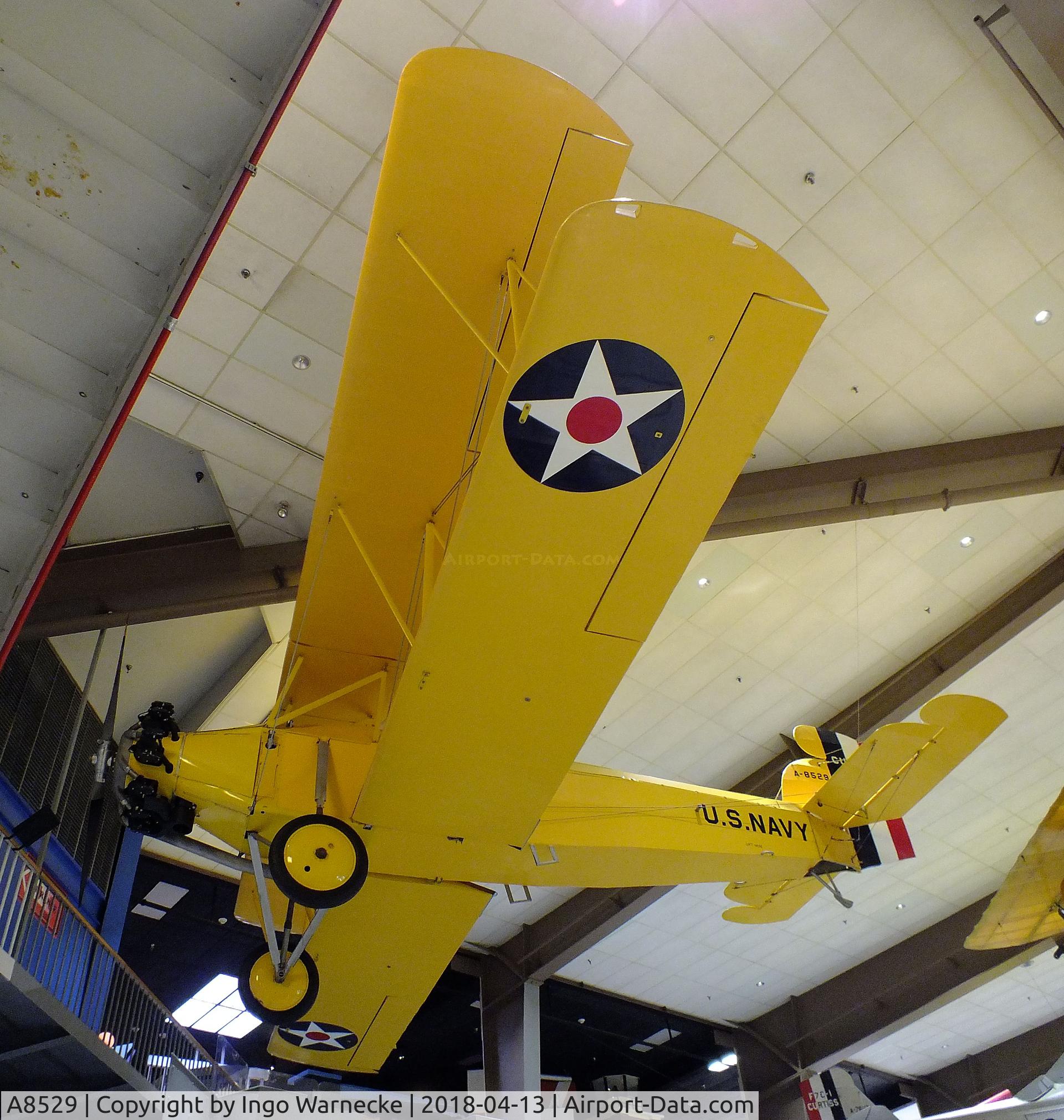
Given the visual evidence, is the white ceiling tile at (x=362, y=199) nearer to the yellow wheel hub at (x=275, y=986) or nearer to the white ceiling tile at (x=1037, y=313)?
the yellow wheel hub at (x=275, y=986)

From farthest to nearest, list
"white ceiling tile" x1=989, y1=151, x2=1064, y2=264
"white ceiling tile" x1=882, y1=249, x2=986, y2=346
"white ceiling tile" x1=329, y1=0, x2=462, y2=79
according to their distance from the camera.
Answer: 1. "white ceiling tile" x1=882, y1=249, x2=986, y2=346
2. "white ceiling tile" x1=989, y1=151, x2=1064, y2=264
3. "white ceiling tile" x1=329, y1=0, x2=462, y2=79

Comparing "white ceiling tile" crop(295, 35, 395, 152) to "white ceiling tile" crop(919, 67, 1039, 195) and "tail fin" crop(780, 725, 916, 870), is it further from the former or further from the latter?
"tail fin" crop(780, 725, 916, 870)

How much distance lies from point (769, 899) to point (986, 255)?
6076 mm

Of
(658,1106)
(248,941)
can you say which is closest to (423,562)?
(248,941)

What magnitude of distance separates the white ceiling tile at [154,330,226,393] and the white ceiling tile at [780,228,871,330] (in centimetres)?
518

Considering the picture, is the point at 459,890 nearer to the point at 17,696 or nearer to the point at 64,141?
the point at 64,141

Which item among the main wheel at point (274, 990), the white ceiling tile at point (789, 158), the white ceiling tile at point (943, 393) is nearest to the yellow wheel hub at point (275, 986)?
the main wheel at point (274, 990)

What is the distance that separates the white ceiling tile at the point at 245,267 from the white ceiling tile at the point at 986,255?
5.82 m

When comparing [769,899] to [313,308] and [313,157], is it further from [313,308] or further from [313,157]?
[313,157]

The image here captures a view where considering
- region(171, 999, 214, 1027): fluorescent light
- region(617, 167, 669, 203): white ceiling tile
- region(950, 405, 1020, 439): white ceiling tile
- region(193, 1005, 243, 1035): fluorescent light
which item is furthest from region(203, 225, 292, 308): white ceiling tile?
region(193, 1005, 243, 1035): fluorescent light

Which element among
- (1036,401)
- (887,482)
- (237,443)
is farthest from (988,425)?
(237,443)

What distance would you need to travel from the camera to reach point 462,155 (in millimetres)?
3895

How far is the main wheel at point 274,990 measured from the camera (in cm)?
502

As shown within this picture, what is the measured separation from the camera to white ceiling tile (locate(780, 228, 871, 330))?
7.58 meters
